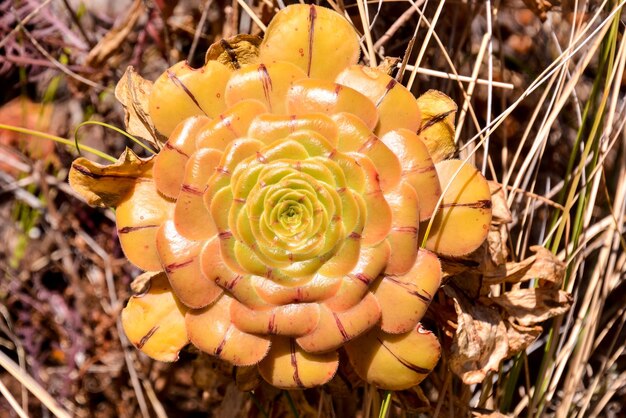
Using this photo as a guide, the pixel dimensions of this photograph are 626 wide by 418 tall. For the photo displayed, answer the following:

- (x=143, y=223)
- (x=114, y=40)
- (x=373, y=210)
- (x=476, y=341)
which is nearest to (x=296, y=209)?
(x=373, y=210)

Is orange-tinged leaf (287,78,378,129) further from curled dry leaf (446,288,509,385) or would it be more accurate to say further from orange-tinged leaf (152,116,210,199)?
curled dry leaf (446,288,509,385)

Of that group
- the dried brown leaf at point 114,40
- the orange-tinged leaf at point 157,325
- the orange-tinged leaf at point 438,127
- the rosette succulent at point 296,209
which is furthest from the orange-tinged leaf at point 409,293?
the dried brown leaf at point 114,40

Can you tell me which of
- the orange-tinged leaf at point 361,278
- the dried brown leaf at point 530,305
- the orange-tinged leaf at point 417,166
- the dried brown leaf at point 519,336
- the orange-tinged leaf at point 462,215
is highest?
the orange-tinged leaf at point 417,166

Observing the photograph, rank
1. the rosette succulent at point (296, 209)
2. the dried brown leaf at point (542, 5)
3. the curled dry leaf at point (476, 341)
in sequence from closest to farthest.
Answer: the rosette succulent at point (296, 209) < the curled dry leaf at point (476, 341) < the dried brown leaf at point (542, 5)

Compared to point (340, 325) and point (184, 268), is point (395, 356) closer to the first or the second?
point (340, 325)

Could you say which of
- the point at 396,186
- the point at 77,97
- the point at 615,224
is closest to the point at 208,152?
the point at 396,186

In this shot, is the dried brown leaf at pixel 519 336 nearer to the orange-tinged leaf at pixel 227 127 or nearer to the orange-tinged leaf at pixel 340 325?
the orange-tinged leaf at pixel 340 325

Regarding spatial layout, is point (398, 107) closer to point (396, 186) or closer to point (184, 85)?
point (396, 186)
